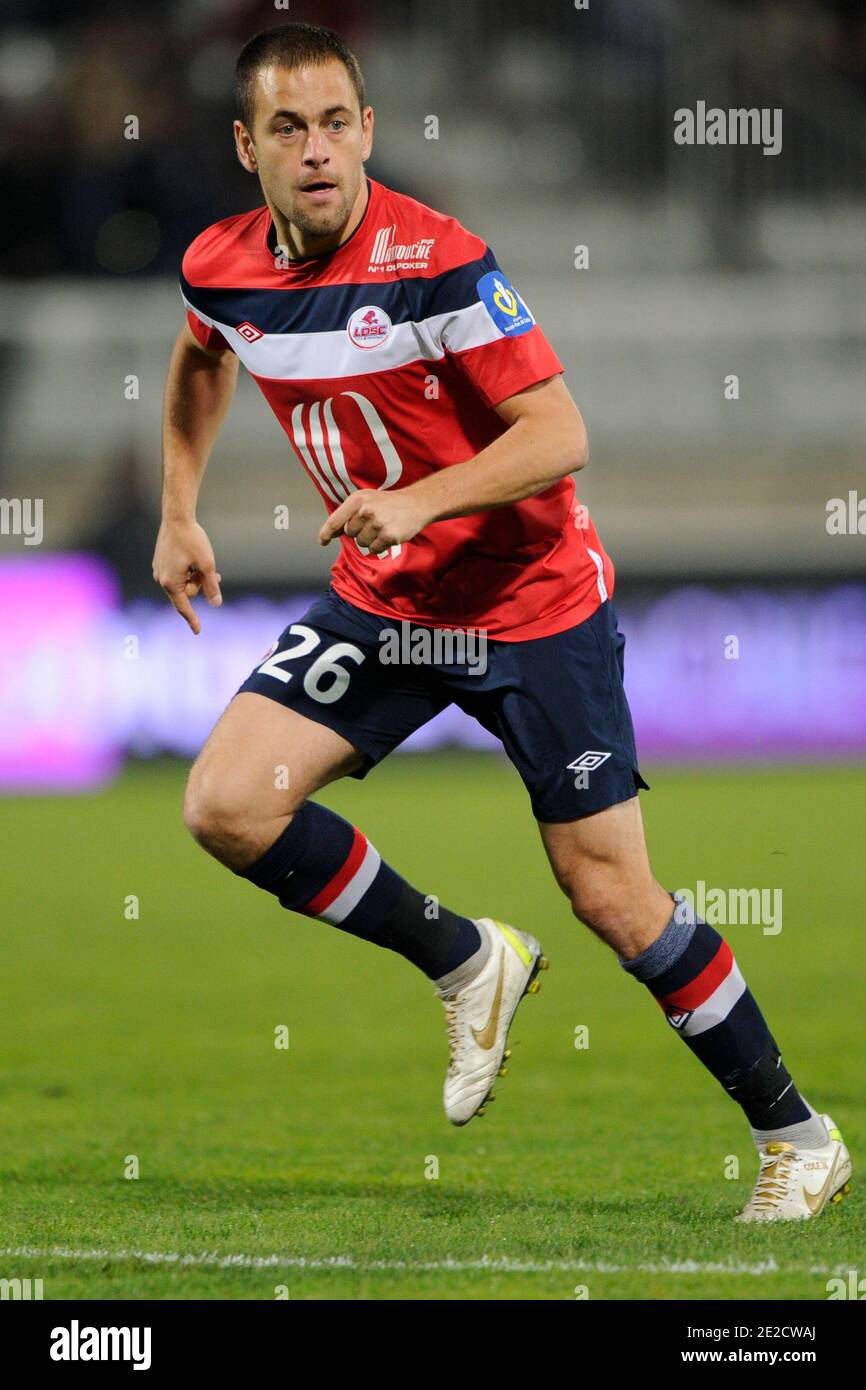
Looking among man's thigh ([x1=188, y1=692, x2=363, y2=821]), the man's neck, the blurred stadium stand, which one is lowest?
man's thigh ([x1=188, y1=692, x2=363, y2=821])

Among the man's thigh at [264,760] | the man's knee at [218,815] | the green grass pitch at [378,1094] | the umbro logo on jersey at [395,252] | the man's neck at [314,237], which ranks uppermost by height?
the man's neck at [314,237]

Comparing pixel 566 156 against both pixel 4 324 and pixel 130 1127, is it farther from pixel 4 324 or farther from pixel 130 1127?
pixel 130 1127

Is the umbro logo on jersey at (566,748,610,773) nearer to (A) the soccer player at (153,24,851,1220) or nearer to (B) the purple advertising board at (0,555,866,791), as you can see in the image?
(A) the soccer player at (153,24,851,1220)

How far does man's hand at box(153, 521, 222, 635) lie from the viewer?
4340mm

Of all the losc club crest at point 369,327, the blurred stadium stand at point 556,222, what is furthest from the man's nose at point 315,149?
the blurred stadium stand at point 556,222

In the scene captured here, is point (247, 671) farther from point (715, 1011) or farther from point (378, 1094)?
point (715, 1011)

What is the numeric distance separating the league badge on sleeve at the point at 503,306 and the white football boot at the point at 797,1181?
1816 mm

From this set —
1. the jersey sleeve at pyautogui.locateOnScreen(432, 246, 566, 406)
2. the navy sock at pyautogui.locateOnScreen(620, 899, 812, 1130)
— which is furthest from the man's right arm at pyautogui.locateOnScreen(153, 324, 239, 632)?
the navy sock at pyautogui.locateOnScreen(620, 899, 812, 1130)

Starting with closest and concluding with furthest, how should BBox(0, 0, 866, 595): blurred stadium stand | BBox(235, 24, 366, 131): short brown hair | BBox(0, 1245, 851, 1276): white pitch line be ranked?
BBox(0, 1245, 851, 1276): white pitch line < BBox(235, 24, 366, 131): short brown hair < BBox(0, 0, 866, 595): blurred stadium stand

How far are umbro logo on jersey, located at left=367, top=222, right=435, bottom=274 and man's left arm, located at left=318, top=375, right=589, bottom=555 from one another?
1.25ft

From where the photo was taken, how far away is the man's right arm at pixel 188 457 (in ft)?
14.3

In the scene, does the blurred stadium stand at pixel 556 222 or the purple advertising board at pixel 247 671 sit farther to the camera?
the blurred stadium stand at pixel 556 222

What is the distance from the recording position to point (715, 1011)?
12.9ft

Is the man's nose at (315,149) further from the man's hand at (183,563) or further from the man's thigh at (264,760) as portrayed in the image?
the man's thigh at (264,760)
